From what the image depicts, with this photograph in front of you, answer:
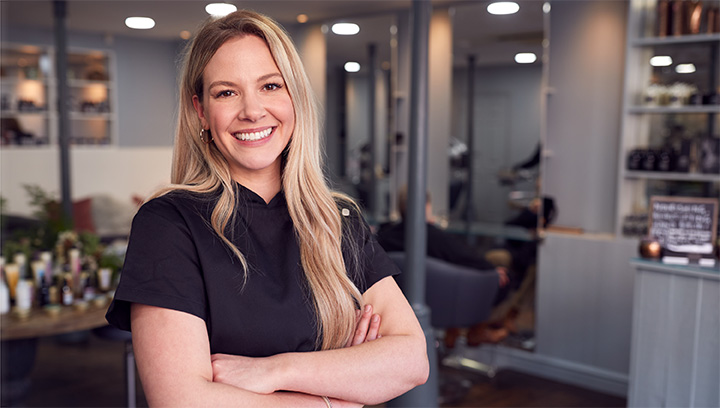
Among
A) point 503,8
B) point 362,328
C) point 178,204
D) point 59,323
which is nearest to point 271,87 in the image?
point 178,204

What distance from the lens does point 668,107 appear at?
3947 millimetres

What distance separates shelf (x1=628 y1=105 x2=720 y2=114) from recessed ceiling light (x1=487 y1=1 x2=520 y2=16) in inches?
43.6

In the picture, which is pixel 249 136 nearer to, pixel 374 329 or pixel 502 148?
pixel 374 329

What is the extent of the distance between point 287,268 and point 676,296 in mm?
2068

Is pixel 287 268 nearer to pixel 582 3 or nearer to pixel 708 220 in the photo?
pixel 708 220

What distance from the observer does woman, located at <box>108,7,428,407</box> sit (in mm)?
1169

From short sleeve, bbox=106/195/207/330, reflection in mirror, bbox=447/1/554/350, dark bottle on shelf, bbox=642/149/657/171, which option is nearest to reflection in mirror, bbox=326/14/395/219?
reflection in mirror, bbox=447/1/554/350

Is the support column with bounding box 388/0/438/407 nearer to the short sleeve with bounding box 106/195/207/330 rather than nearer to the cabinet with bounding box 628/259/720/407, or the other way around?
the cabinet with bounding box 628/259/720/407

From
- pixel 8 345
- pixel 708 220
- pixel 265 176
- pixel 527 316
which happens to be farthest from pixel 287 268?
pixel 527 316

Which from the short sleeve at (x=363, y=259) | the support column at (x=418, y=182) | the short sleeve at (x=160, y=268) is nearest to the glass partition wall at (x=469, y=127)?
the support column at (x=418, y=182)

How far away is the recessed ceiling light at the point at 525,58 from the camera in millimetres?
4492

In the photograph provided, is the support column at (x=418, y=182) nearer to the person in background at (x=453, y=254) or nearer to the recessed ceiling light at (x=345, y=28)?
the person in background at (x=453, y=254)

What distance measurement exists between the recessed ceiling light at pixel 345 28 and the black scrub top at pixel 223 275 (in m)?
4.60

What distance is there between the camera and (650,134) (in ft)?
13.5
